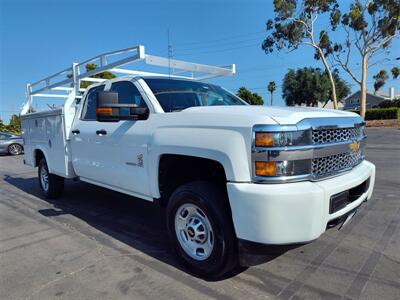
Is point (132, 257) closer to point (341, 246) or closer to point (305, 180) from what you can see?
point (305, 180)

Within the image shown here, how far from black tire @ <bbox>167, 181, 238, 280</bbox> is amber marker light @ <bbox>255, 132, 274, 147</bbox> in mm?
626

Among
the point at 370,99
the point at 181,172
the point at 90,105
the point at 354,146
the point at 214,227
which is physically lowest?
the point at 214,227

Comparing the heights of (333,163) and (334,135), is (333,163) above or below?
below

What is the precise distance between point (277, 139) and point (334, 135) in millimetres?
702

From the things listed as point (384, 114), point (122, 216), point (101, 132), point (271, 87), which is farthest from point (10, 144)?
point (271, 87)

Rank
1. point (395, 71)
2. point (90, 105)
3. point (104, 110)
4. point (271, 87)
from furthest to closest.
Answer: point (271, 87) → point (395, 71) → point (90, 105) → point (104, 110)

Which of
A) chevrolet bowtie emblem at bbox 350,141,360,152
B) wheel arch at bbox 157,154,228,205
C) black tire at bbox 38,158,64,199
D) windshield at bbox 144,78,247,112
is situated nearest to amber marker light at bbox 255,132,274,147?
wheel arch at bbox 157,154,228,205

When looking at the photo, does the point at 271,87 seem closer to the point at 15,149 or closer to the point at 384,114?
the point at 384,114

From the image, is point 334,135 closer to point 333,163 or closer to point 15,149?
point 333,163

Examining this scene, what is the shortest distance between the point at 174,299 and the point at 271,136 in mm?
1544

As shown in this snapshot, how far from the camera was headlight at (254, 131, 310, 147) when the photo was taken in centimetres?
243

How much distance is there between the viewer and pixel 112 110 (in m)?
3.36

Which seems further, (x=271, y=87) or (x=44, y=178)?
(x=271, y=87)

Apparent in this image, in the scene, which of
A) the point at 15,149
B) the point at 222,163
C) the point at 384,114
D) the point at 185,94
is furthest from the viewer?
the point at 384,114
